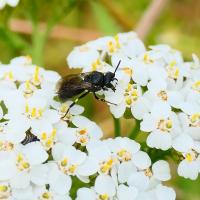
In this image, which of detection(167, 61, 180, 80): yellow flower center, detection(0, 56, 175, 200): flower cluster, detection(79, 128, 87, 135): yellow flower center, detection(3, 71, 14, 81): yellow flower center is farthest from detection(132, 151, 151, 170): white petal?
detection(3, 71, 14, 81): yellow flower center

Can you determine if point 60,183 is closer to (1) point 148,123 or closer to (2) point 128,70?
(1) point 148,123

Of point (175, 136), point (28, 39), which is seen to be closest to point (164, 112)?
point (175, 136)

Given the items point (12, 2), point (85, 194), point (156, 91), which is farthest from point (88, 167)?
point (12, 2)

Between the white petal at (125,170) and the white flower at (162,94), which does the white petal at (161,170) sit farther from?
the white flower at (162,94)

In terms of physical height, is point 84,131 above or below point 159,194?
above

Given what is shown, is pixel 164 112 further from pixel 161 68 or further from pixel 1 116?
pixel 1 116

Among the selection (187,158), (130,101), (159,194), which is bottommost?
(159,194)

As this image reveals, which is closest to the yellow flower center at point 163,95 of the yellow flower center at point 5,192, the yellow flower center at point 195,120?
the yellow flower center at point 195,120
